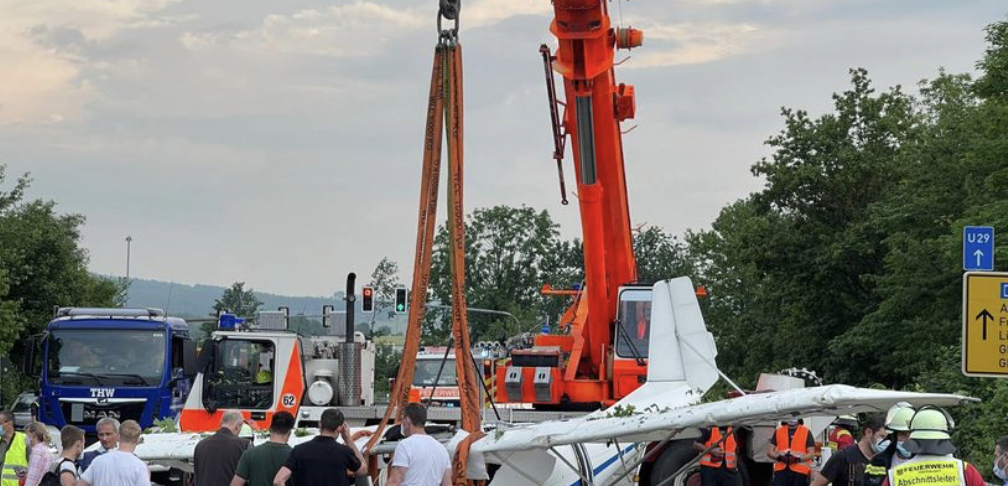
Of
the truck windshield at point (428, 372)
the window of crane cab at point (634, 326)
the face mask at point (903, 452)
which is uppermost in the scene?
the window of crane cab at point (634, 326)

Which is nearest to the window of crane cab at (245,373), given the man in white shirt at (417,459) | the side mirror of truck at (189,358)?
the side mirror of truck at (189,358)

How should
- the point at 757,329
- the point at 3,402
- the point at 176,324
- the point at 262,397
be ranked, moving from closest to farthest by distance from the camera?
the point at 262,397, the point at 176,324, the point at 3,402, the point at 757,329

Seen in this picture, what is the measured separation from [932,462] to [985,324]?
6.63m

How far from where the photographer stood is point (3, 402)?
58.7m

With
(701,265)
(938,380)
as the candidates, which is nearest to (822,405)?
(938,380)

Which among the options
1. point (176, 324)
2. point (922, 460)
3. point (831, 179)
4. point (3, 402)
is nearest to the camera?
point (922, 460)

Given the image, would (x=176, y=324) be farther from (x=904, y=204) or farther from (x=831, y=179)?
Result: (x=831, y=179)

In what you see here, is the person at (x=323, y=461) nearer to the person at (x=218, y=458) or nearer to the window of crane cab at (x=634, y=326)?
the person at (x=218, y=458)

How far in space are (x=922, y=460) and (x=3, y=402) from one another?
53.8 metres

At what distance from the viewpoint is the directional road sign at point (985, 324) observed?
49.8ft

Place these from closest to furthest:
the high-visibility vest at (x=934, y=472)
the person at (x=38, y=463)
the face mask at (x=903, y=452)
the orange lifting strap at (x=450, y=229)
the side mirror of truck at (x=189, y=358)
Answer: the high-visibility vest at (x=934, y=472)
the face mask at (x=903, y=452)
the orange lifting strap at (x=450, y=229)
the person at (x=38, y=463)
the side mirror of truck at (x=189, y=358)

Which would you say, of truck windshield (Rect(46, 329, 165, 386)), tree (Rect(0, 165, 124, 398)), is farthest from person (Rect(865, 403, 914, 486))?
tree (Rect(0, 165, 124, 398))

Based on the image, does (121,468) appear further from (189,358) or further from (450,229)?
(189,358)

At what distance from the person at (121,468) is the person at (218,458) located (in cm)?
108
